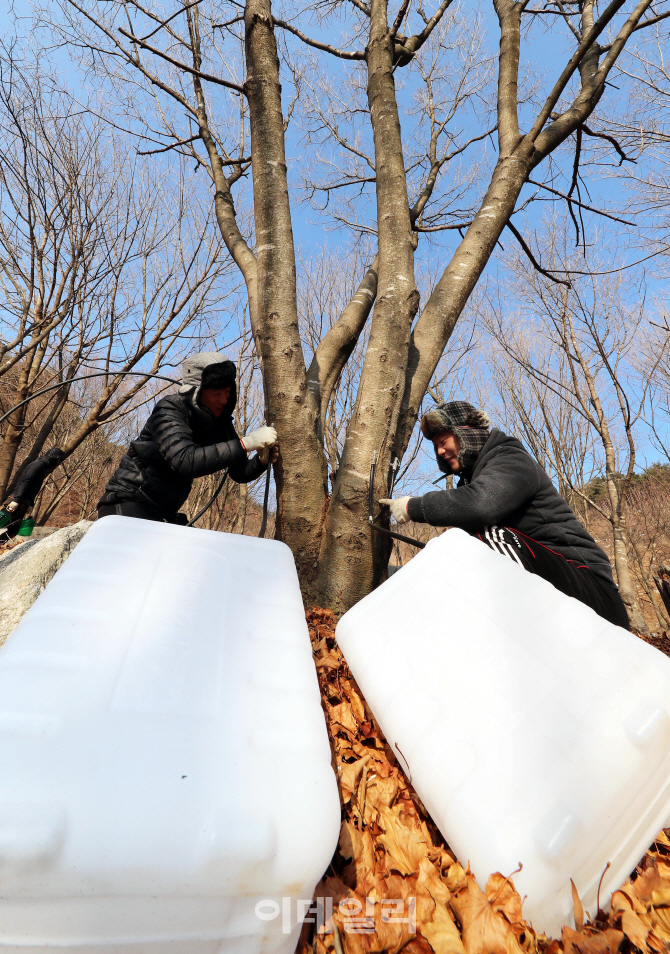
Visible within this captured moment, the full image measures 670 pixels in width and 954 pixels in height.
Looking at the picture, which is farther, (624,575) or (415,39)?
(624,575)

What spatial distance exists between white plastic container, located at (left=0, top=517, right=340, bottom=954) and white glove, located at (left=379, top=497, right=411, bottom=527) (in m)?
1.02

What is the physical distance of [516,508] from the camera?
1945mm

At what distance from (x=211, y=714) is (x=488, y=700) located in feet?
2.09

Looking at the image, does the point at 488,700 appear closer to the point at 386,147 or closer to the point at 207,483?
the point at 386,147

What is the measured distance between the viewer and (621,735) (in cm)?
90

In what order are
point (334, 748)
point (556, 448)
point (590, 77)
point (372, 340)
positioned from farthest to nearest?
point (556, 448)
point (590, 77)
point (372, 340)
point (334, 748)

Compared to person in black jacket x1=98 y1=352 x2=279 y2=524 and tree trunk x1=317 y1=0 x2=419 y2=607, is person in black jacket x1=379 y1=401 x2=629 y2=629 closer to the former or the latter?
tree trunk x1=317 y1=0 x2=419 y2=607

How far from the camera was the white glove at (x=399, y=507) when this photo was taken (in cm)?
206

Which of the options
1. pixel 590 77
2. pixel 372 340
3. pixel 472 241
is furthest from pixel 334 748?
pixel 590 77

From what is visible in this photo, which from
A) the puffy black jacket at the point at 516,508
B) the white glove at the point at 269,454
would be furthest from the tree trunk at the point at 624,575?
the white glove at the point at 269,454

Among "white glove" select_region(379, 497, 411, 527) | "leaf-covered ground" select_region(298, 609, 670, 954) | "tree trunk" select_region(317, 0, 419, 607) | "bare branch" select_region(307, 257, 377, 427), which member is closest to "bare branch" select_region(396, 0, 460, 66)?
"tree trunk" select_region(317, 0, 419, 607)

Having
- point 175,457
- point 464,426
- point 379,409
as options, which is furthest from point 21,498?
point 464,426

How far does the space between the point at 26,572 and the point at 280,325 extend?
6.28 ft

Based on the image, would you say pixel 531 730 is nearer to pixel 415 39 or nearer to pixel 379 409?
pixel 379 409
